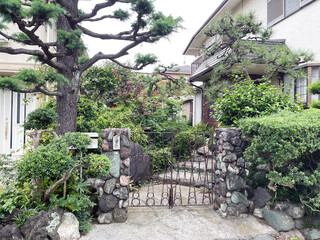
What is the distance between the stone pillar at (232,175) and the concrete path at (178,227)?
0.61 feet

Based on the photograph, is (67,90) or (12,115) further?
Result: (12,115)

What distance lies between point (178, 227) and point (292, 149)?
1.94 m

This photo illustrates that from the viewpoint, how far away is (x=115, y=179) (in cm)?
333

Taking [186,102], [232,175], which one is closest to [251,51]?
[232,175]

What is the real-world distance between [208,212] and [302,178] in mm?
1577

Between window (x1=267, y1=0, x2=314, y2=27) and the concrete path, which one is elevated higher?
window (x1=267, y1=0, x2=314, y2=27)

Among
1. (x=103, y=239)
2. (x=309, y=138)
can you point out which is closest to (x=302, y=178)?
(x=309, y=138)

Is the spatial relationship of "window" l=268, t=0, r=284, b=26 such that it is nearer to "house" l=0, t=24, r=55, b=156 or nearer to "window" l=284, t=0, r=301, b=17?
"window" l=284, t=0, r=301, b=17

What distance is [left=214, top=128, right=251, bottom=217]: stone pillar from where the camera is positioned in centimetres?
347

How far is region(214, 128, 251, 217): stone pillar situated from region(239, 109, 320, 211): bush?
27 centimetres

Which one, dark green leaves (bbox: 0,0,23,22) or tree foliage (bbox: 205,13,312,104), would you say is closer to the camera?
dark green leaves (bbox: 0,0,23,22)

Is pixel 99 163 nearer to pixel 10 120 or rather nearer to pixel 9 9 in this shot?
pixel 9 9

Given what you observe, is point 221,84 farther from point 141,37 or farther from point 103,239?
point 103,239

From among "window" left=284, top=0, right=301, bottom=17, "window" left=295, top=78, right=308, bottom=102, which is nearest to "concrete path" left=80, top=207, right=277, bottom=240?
"window" left=295, top=78, right=308, bottom=102
